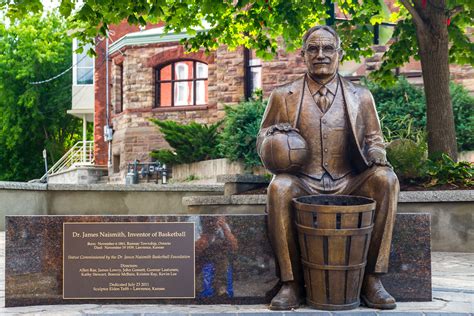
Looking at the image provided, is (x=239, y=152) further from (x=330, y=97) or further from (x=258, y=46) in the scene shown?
(x=330, y=97)

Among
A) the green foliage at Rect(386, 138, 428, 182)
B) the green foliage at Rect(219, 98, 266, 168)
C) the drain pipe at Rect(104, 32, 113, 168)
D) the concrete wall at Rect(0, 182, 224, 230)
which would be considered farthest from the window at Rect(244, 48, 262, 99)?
the green foliage at Rect(386, 138, 428, 182)

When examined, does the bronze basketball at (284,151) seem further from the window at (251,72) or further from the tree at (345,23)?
the window at (251,72)

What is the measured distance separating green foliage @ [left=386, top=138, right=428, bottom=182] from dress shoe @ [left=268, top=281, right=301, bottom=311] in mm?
5034

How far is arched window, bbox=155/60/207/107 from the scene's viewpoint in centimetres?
2302

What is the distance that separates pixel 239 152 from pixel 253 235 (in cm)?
1051

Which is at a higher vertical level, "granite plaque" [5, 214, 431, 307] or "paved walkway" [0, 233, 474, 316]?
"granite plaque" [5, 214, 431, 307]

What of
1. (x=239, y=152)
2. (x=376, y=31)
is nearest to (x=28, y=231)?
(x=376, y=31)

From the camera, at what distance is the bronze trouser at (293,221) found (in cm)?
449

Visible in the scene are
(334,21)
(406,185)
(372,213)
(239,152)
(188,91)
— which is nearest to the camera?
(372,213)

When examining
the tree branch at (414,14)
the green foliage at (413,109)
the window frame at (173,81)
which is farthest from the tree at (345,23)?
the window frame at (173,81)

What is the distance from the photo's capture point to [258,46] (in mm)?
11969

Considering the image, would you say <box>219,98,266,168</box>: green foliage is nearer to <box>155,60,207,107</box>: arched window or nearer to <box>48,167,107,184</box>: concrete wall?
<box>155,60,207,107</box>: arched window

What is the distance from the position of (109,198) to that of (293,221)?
26.5ft

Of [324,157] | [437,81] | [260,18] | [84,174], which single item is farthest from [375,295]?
[84,174]
